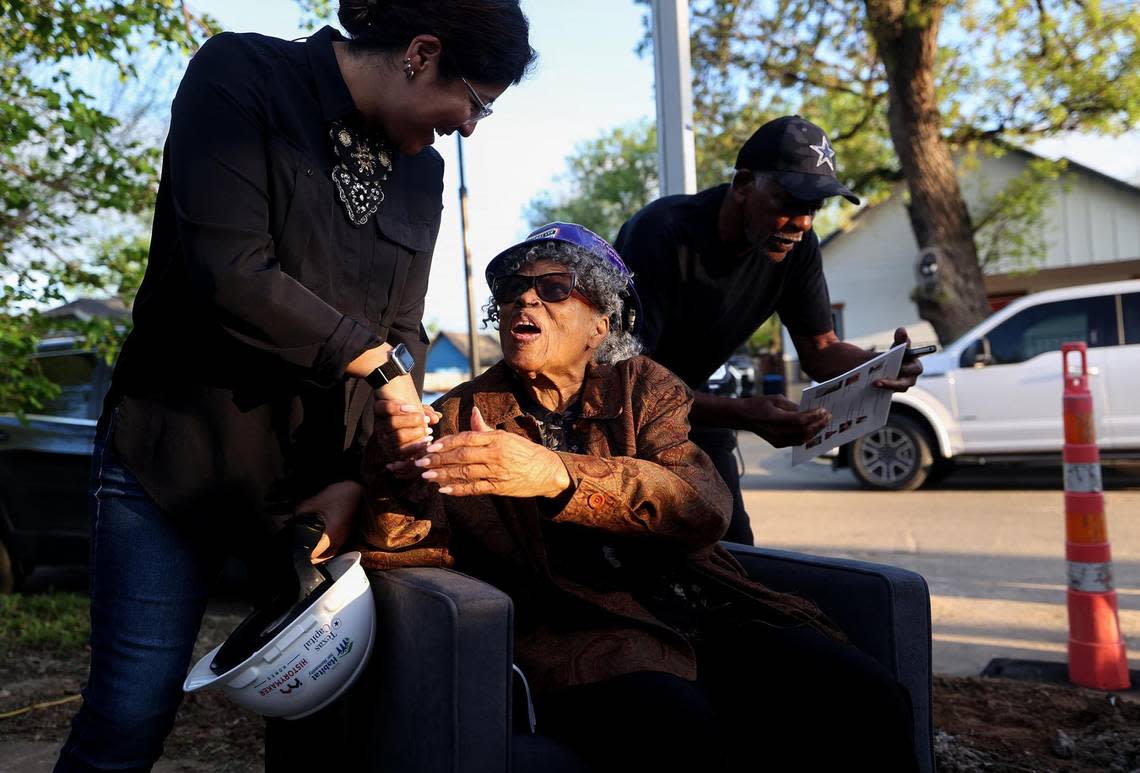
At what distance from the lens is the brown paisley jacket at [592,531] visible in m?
2.25

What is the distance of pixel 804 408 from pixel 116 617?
1.99 meters

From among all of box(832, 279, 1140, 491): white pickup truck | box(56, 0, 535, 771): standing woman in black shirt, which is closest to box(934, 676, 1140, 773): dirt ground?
box(56, 0, 535, 771): standing woman in black shirt

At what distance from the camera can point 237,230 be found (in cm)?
191

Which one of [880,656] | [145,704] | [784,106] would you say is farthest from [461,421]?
[784,106]

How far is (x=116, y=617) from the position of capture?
204cm

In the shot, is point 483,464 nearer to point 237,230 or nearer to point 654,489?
point 654,489

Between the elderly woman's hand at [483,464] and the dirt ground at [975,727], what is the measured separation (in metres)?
1.84

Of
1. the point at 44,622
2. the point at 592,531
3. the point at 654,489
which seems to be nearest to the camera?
the point at 654,489

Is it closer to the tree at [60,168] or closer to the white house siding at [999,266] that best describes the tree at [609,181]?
the white house siding at [999,266]

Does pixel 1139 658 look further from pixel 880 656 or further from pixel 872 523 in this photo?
pixel 872 523

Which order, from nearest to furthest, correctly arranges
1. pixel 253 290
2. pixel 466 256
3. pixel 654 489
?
1. pixel 253 290
2. pixel 654 489
3. pixel 466 256

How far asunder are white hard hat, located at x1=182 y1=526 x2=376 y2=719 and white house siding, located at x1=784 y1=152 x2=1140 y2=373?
2139 centimetres

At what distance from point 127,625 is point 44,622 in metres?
3.94

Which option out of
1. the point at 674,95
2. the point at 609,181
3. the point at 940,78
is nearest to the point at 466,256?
the point at 940,78
